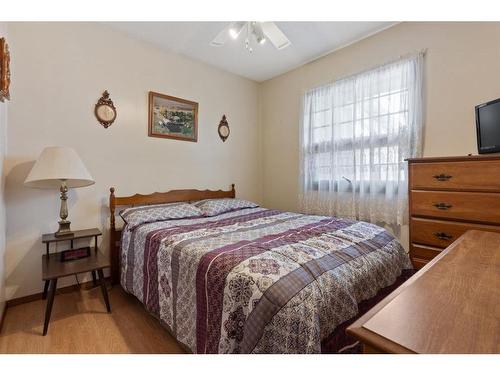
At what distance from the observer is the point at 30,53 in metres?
2.11

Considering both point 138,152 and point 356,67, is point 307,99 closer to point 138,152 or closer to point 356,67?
point 356,67

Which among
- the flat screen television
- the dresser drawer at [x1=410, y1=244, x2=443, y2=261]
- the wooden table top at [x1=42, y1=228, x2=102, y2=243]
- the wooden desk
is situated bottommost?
the dresser drawer at [x1=410, y1=244, x2=443, y2=261]

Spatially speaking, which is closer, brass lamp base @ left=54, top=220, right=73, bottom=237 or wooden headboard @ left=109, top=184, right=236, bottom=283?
brass lamp base @ left=54, top=220, right=73, bottom=237

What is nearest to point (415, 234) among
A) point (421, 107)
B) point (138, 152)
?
point (421, 107)

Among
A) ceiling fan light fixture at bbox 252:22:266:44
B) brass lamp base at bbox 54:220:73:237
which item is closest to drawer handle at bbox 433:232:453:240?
ceiling fan light fixture at bbox 252:22:266:44

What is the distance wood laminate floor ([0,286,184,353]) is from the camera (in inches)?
61.6

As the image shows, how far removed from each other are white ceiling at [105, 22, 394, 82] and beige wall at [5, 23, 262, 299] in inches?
6.1

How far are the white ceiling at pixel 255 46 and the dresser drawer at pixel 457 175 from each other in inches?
64.5

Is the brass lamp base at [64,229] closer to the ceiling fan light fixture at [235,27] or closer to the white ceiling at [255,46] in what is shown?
the white ceiling at [255,46]

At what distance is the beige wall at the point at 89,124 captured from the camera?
Result: 207cm

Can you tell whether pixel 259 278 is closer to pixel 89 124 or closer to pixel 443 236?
pixel 443 236

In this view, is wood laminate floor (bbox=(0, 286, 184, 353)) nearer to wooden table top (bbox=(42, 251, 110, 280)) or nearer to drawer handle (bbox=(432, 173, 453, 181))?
wooden table top (bbox=(42, 251, 110, 280))

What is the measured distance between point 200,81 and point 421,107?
2494mm
